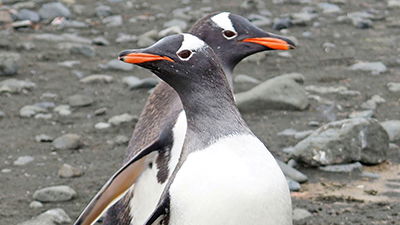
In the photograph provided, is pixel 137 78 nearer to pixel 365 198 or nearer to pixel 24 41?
pixel 24 41

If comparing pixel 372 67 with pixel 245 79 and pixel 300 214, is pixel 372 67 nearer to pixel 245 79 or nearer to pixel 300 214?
pixel 245 79

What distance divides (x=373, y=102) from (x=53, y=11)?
3.82 metres

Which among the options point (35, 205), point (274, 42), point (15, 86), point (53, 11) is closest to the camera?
point (274, 42)

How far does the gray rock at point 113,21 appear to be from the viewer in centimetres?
845

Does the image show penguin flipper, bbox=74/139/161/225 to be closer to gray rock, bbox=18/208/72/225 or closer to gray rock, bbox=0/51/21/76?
gray rock, bbox=18/208/72/225

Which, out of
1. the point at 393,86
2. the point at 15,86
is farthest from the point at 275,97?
the point at 15,86

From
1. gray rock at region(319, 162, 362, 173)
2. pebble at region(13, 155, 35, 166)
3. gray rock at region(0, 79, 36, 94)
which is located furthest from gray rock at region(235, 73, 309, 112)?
gray rock at region(0, 79, 36, 94)

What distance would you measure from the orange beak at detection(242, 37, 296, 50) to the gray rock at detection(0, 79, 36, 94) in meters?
2.99

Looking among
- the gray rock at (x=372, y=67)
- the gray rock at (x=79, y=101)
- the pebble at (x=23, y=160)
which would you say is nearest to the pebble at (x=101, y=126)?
the gray rock at (x=79, y=101)

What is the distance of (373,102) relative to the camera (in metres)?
5.92

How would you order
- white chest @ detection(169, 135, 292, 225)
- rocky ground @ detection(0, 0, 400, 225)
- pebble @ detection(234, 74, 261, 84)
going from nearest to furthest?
white chest @ detection(169, 135, 292, 225) → rocky ground @ detection(0, 0, 400, 225) → pebble @ detection(234, 74, 261, 84)

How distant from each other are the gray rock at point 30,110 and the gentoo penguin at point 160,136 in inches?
84.2

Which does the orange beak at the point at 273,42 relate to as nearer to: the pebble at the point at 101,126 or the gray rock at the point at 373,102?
the pebble at the point at 101,126

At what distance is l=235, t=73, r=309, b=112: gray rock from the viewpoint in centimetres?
573
